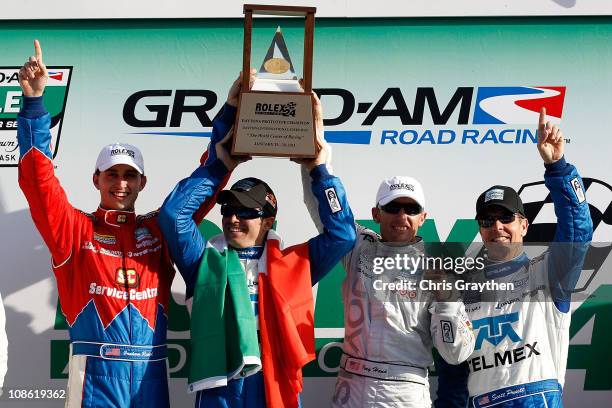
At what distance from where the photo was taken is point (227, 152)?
3617mm

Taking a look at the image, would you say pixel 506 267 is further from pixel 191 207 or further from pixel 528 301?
pixel 191 207

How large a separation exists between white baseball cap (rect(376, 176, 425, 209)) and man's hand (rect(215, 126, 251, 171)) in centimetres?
65

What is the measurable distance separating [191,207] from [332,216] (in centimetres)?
58

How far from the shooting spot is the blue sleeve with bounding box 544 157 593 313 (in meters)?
3.61

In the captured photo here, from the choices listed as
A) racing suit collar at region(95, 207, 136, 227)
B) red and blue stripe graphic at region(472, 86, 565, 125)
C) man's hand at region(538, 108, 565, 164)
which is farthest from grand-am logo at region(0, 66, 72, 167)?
man's hand at region(538, 108, 565, 164)

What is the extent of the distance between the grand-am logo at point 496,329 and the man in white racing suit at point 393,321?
0.42 feet

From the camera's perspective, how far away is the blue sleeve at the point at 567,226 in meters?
3.61

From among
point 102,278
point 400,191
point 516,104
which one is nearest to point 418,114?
point 516,104

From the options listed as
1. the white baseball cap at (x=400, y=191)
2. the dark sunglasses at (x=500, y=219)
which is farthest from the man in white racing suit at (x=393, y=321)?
the dark sunglasses at (x=500, y=219)

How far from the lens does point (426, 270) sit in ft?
12.4

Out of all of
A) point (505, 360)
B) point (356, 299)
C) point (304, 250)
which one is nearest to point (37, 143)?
point (304, 250)

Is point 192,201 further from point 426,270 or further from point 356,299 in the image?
point 426,270

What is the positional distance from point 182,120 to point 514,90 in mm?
1645

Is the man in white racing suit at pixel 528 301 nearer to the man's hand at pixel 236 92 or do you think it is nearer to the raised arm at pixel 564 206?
the raised arm at pixel 564 206
